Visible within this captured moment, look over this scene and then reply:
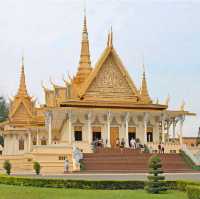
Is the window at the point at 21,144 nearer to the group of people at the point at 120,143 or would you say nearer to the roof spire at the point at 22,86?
the roof spire at the point at 22,86

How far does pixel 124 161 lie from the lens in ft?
121

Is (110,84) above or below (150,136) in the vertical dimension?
above

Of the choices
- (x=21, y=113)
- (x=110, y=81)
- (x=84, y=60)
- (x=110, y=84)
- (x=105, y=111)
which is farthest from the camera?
(x=21, y=113)

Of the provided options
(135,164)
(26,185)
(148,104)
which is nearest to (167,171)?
(135,164)

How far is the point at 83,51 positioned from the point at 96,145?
1164cm

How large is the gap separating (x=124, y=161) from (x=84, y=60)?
16584 mm

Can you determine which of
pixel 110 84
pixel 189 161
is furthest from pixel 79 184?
pixel 110 84

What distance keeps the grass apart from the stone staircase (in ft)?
45.7

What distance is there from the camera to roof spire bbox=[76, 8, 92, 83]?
50.1 metres

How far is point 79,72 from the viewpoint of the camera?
5053 cm

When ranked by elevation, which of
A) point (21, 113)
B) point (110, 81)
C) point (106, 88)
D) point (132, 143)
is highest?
point (110, 81)

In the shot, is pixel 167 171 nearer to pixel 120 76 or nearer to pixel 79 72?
pixel 120 76

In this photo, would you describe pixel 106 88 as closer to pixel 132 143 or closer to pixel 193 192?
pixel 132 143

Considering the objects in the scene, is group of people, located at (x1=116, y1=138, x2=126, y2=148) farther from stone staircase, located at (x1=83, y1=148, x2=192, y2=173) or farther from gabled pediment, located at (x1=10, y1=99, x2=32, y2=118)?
gabled pediment, located at (x1=10, y1=99, x2=32, y2=118)
